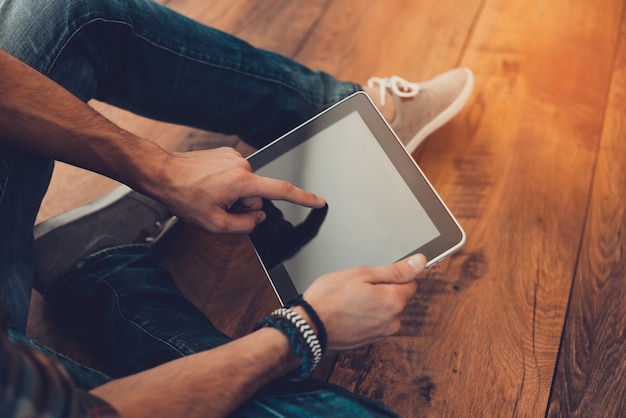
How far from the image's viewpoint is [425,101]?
104 centimetres

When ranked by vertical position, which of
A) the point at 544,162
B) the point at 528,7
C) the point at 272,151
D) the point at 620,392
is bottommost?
the point at 620,392

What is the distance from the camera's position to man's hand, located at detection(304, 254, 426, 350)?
0.64 meters

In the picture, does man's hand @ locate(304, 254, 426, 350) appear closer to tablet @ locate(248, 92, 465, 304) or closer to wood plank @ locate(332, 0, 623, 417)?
tablet @ locate(248, 92, 465, 304)

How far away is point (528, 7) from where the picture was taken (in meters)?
1.23

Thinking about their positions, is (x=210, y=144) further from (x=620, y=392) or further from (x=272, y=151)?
(x=620, y=392)

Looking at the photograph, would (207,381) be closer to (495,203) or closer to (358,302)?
(358,302)

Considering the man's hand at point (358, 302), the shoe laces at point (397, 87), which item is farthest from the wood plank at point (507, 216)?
the man's hand at point (358, 302)

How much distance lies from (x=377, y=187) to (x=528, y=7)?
72 centimetres

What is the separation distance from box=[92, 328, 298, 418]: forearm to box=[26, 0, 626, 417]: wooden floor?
297mm

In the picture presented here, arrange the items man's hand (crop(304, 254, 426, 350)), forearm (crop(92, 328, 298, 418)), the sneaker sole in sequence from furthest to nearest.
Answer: the sneaker sole → man's hand (crop(304, 254, 426, 350)) → forearm (crop(92, 328, 298, 418))

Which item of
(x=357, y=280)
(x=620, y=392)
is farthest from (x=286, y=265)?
(x=620, y=392)

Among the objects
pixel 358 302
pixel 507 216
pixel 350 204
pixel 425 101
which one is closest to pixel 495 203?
pixel 507 216

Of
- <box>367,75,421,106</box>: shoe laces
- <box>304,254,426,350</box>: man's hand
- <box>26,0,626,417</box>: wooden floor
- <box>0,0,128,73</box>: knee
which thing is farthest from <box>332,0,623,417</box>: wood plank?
<box>0,0,128,73</box>: knee

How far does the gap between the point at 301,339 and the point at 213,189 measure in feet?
0.77
